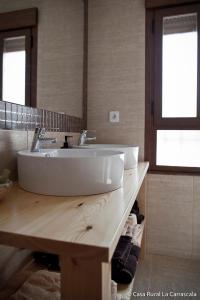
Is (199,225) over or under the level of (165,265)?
over

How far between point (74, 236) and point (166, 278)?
1390 millimetres

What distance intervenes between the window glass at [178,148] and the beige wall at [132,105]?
0.46ft

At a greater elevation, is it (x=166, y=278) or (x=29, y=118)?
(x=29, y=118)

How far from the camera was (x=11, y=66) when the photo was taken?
1015mm

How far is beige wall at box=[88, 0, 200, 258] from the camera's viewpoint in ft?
5.64

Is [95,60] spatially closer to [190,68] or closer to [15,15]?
[190,68]

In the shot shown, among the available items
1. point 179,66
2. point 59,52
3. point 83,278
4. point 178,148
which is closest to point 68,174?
point 83,278

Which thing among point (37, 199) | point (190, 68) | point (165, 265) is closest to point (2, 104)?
point (37, 199)

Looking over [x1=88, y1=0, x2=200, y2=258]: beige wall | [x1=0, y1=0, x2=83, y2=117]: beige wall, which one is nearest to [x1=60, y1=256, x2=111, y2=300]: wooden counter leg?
[x1=0, y1=0, x2=83, y2=117]: beige wall

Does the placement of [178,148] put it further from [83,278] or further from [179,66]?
[83,278]

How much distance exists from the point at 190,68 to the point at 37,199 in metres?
1.58

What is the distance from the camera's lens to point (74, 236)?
0.45 meters

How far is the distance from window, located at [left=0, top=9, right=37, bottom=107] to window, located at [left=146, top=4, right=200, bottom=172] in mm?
967

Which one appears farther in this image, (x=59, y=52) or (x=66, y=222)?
(x=59, y=52)
